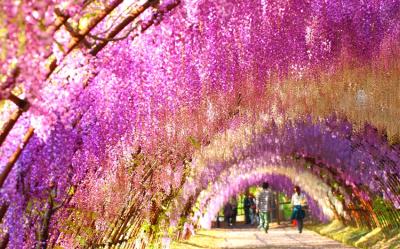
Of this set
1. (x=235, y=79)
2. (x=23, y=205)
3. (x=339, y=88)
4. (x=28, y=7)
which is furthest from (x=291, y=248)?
(x=28, y=7)

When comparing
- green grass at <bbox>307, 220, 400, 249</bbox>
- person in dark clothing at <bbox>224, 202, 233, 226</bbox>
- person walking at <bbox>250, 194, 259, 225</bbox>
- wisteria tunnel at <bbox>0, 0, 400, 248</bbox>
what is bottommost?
wisteria tunnel at <bbox>0, 0, 400, 248</bbox>

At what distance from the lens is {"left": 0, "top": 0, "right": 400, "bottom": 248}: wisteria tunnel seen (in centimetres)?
450

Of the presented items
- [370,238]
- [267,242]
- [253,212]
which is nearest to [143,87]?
[370,238]

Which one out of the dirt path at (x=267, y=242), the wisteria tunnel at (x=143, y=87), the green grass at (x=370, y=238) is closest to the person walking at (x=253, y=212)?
the dirt path at (x=267, y=242)

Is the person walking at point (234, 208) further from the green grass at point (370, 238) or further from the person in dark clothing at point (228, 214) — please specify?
the green grass at point (370, 238)

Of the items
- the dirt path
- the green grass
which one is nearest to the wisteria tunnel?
the green grass

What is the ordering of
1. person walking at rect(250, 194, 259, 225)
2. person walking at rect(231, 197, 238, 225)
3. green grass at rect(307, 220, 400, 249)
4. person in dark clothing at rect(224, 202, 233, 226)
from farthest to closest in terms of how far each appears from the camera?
person walking at rect(231, 197, 238, 225) → person in dark clothing at rect(224, 202, 233, 226) → person walking at rect(250, 194, 259, 225) → green grass at rect(307, 220, 400, 249)

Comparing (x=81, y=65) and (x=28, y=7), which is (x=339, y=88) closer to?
(x=81, y=65)

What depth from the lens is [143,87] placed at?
266 inches

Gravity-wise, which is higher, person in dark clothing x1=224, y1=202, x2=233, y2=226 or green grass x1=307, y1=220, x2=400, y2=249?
person in dark clothing x1=224, y1=202, x2=233, y2=226

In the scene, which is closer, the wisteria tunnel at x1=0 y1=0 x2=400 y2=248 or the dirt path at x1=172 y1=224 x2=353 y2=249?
the wisteria tunnel at x1=0 y1=0 x2=400 y2=248

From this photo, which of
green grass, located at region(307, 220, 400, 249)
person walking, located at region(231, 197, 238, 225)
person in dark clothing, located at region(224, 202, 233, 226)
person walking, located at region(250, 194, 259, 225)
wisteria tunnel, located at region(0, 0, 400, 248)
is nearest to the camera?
wisteria tunnel, located at region(0, 0, 400, 248)

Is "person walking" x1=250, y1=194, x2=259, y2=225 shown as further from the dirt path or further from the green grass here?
the green grass

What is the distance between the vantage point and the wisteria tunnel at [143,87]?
14.8ft
